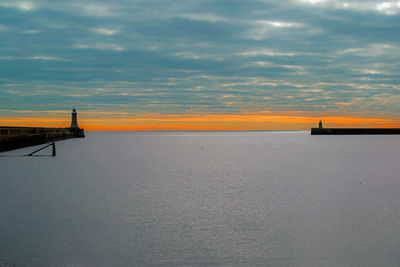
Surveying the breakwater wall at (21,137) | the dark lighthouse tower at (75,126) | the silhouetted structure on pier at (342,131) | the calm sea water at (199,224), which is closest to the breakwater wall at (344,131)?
the silhouetted structure on pier at (342,131)

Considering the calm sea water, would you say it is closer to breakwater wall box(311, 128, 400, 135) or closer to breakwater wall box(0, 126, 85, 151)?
breakwater wall box(0, 126, 85, 151)

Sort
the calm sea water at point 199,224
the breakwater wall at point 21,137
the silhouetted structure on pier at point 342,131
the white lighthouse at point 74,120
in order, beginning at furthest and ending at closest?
1. the silhouetted structure on pier at point 342,131
2. the white lighthouse at point 74,120
3. the breakwater wall at point 21,137
4. the calm sea water at point 199,224

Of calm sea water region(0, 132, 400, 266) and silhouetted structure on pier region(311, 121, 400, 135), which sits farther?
silhouetted structure on pier region(311, 121, 400, 135)

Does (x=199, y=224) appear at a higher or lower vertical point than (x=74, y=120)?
lower

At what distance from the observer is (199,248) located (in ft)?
27.8

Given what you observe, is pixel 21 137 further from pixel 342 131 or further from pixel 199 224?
pixel 342 131

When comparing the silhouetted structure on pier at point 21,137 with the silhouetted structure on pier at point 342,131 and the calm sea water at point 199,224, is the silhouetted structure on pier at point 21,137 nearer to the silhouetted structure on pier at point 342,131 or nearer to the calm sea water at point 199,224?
the calm sea water at point 199,224

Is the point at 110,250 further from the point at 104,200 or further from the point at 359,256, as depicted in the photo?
the point at 104,200

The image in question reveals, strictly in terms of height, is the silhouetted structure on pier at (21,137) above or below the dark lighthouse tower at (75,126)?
below

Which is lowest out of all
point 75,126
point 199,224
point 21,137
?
point 199,224

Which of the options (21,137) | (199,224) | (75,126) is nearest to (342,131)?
(75,126)

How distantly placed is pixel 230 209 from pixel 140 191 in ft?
18.5

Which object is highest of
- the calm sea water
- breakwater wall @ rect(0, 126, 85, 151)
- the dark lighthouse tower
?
the dark lighthouse tower

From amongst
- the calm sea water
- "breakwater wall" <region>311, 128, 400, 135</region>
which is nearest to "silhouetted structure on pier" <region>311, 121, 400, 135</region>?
"breakwater wall" <region>311, 128, 400, 135</region>
